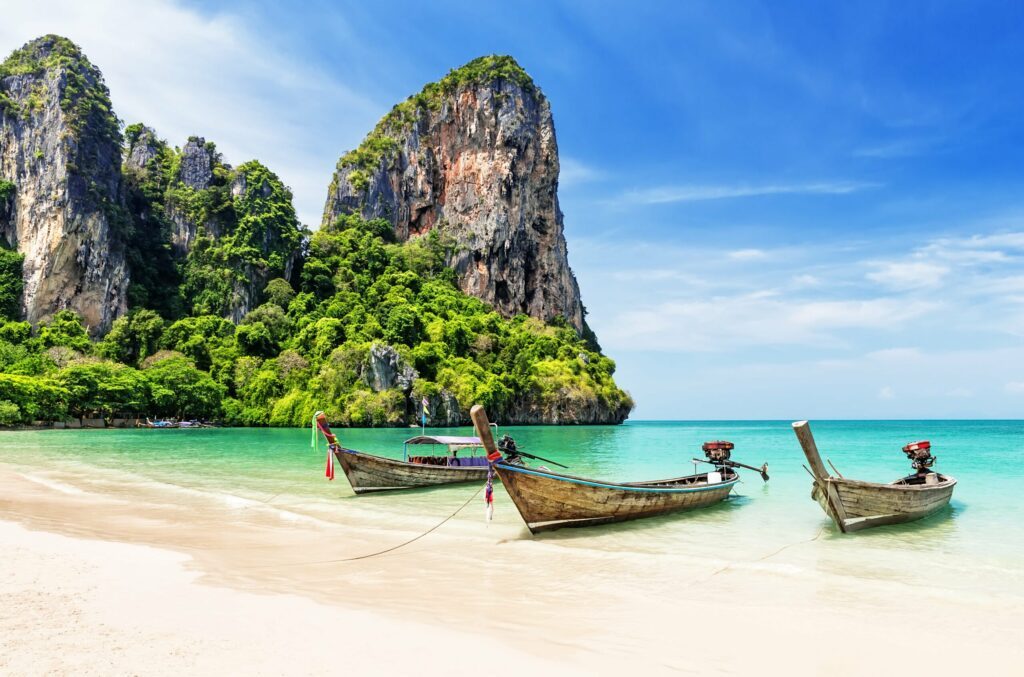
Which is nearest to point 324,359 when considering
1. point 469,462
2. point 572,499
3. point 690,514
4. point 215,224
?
point 215,224

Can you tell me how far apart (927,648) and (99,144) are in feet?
286

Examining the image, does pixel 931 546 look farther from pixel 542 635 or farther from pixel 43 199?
pixel 43 199

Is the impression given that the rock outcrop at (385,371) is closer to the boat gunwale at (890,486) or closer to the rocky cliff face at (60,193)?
the rocky cliff face at (60,193)

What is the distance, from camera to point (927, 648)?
636 centimetres

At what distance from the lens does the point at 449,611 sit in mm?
6777

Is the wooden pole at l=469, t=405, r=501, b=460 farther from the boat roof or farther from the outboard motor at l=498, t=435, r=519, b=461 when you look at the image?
the boat roof

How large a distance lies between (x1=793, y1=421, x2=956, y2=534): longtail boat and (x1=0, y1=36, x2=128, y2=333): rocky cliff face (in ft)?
244

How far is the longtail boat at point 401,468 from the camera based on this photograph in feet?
53.5

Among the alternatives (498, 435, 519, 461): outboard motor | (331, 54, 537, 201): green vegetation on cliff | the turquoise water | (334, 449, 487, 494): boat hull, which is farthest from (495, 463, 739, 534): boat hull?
(331, 54, 537, 201): green vegetation on cliff

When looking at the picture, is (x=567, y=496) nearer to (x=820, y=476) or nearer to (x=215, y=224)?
(x=820, y=476)

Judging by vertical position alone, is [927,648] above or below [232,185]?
below

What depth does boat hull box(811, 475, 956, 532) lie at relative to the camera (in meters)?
11.8

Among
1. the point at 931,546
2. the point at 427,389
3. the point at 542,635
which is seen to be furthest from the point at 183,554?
the point at 427,389

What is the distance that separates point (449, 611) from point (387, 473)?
10.8m
